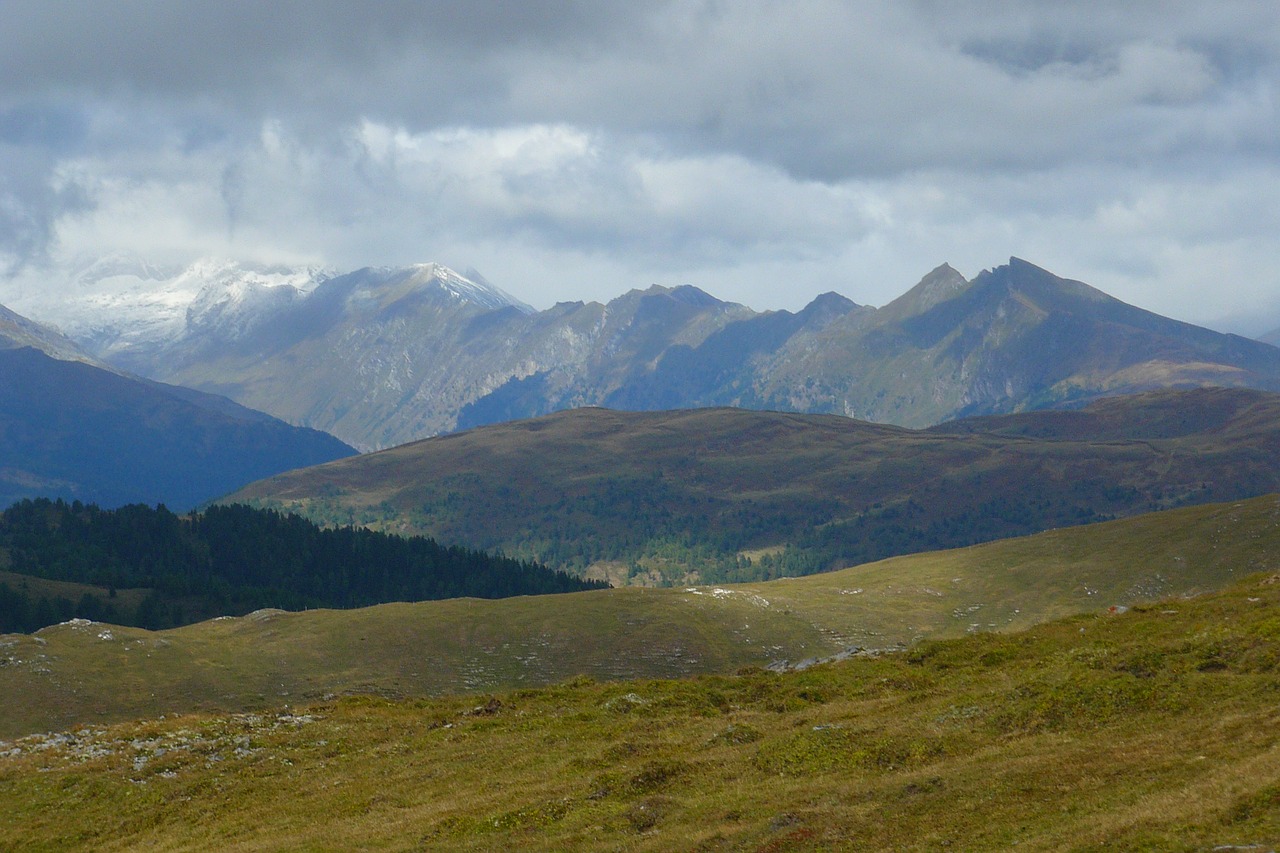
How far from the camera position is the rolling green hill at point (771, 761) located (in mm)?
32688

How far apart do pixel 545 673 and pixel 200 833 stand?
8086cm

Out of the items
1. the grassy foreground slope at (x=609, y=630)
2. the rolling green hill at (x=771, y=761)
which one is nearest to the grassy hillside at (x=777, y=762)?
the rolling green hill at (x=771, y=761)

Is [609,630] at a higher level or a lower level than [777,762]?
lower

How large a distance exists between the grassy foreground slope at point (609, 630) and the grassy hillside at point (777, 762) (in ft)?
139

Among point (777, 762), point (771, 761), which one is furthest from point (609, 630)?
point (777, 762)

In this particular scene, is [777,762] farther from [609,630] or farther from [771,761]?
[609,630]

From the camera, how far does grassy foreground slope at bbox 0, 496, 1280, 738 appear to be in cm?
10594

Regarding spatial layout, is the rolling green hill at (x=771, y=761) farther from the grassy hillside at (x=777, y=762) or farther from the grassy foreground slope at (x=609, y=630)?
the grassy foreground slope at (x=609, y=630)

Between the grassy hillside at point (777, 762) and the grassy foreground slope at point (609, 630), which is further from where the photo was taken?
the grassy foreground slope at point (609, 630)

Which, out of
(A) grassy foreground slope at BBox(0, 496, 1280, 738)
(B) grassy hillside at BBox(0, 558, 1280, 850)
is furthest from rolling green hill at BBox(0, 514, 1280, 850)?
(A) grassy foreground slope at BBox(0, 496, 1280, 738)

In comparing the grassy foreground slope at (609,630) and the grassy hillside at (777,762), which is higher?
the grassy hillside at (777,762)

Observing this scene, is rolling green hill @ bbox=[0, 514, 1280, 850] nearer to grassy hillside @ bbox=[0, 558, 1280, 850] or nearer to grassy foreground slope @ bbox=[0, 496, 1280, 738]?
grassy hillside @ bbox=[0, 558, 1280, 850]

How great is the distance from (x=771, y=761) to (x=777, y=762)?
11.8 inches

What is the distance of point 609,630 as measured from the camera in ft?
454
